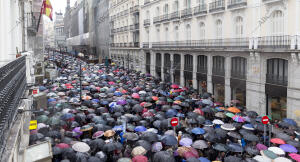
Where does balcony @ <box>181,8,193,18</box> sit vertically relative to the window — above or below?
above

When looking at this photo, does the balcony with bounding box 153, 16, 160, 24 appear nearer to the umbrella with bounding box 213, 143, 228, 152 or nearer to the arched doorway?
the arched doorway

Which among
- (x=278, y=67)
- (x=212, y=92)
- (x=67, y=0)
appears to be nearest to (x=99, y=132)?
(x=278, y=67)

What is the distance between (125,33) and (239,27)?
33.2 meters

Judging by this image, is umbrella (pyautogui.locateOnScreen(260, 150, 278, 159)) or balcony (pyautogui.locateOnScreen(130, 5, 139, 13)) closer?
umbrella (pyautogui.locateOnScreen(260, 150, 278, 159))

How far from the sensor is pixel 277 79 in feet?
71.4

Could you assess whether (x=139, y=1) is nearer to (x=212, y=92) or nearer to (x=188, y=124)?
(x=212, y=92)

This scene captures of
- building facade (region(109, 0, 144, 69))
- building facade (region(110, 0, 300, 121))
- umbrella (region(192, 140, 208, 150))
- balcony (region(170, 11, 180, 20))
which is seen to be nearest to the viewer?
umbrella (region(192, 140, 208, 150))

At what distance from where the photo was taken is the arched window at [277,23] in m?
21.6

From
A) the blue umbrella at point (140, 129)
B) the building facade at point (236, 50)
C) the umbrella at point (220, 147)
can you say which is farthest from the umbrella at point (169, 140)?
the building facade at point (236, 50)

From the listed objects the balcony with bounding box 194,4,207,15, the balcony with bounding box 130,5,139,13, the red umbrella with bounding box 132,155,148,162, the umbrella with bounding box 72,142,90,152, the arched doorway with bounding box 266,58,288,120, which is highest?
the balcony with bounding box 130,5,139,13

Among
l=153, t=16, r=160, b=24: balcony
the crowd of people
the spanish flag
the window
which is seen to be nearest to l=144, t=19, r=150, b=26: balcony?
l=153, t=16, r=160, b=24: balcony

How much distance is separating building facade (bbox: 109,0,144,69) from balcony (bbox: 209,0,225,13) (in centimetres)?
1746

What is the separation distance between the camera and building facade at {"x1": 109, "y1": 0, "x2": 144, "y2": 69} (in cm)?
5003

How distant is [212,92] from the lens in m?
29.9
